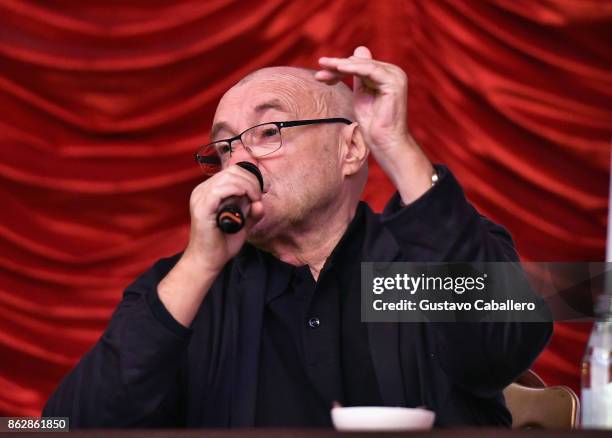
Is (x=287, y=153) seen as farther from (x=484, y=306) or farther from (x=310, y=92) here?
(x=484, y=306)

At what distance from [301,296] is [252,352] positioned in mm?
173

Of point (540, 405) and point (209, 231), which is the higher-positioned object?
point (209, 231)

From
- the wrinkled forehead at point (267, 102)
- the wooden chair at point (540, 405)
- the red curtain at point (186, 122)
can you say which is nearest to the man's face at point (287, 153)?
Answer: the wrinkled forehead at point (267, 102)

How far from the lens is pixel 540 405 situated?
1.93 metres

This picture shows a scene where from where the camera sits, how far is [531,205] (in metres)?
3.01

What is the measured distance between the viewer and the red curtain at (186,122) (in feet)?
9.78

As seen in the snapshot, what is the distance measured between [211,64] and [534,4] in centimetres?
105

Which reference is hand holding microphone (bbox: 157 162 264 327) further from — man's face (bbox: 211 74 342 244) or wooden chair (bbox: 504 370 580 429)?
wooden chair (bbox: 504 370 580 429)

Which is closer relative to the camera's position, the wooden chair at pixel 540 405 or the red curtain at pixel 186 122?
the wooden chair at pixel 540 405

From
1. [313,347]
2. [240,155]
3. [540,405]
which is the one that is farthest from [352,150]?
[540,405]

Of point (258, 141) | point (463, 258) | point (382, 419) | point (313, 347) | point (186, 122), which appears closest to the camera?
point (382, 419)

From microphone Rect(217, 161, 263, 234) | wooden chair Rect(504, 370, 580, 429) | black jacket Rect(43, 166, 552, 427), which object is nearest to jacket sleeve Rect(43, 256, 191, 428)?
black jacket Rect(43, 166, 552, 427)

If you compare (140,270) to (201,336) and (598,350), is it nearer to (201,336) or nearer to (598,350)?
(201,336)

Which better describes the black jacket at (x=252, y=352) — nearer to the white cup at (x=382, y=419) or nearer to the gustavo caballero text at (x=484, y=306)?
the gustavo caballero text at (x=484, y=306)
